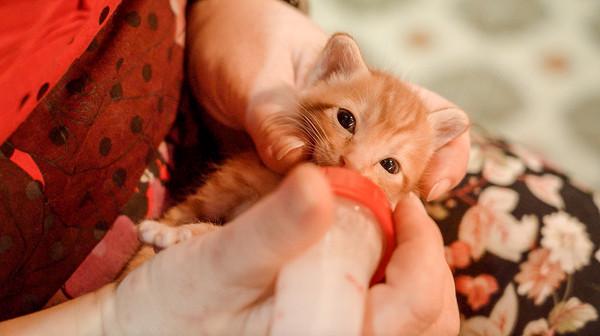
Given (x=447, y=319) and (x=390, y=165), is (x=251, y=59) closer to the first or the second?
(x=390, y=165)

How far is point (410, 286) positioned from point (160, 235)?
0.38 metres

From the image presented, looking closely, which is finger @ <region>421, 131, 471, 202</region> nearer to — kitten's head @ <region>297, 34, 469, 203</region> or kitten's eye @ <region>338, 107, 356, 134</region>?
kitten's head @ <region>297, 34, 469, 203</region>

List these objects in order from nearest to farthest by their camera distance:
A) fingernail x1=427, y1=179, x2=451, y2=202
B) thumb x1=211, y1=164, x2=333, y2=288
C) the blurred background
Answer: thumb x1=211, y1=164, x2=333, y2=288
fingernail x1=427, y1=179, x2=451, y2=202
the blurred background

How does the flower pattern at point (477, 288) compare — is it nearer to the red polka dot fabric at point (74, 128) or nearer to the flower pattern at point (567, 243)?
the flower pattern at point (567, 243)

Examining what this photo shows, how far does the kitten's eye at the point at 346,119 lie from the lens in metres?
0.99

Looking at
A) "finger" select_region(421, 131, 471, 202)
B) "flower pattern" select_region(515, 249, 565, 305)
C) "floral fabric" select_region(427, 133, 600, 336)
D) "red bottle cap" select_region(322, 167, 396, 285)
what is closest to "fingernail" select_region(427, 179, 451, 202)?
"finger" select_region(421, 131, 471, 202)

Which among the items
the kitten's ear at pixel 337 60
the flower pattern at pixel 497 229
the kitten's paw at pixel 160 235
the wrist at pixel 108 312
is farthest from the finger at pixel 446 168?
the wrist at pixel 108 312

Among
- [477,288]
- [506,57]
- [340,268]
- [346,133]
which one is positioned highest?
[340,268]

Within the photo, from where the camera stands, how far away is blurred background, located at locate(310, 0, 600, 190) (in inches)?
80.7

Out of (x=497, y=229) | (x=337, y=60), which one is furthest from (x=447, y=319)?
(x=337, y=60)

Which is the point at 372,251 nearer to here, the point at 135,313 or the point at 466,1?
the point at 135,313

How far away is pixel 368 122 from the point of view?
988mm

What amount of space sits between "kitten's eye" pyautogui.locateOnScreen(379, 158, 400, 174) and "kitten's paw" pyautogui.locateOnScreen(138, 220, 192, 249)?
371 mm

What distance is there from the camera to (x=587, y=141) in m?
2.04
